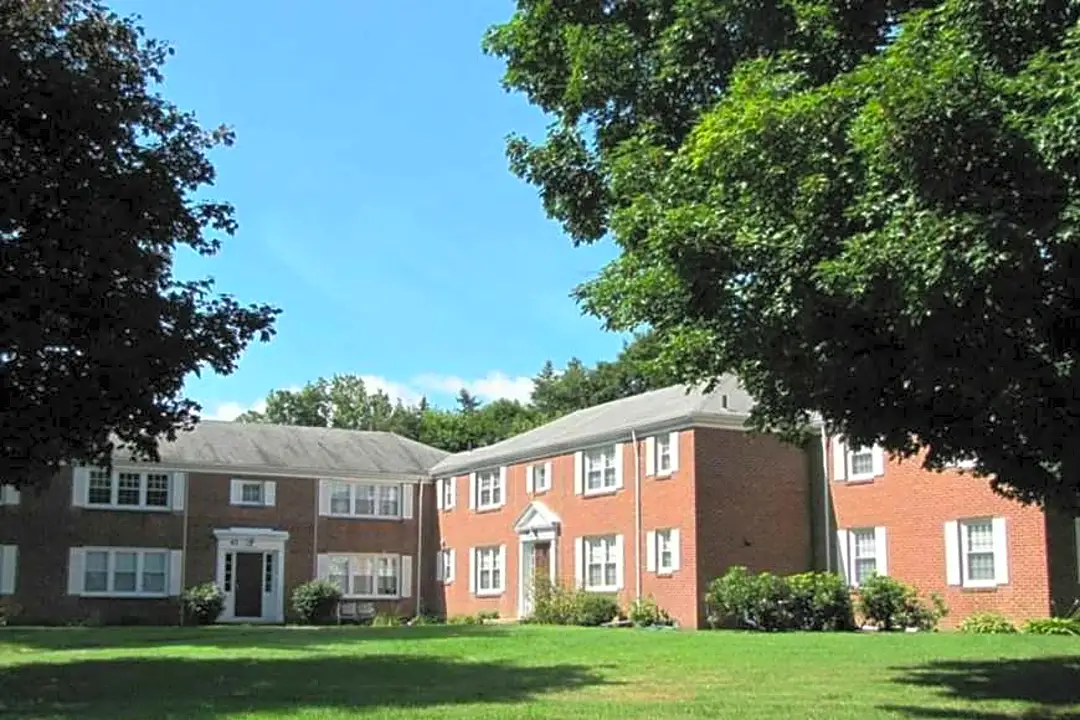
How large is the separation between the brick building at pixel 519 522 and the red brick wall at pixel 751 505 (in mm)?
54

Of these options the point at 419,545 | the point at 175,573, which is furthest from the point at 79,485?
the point at 419,545

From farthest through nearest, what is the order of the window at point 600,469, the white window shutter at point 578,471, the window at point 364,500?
1. the window at point 364,500
2. the white window shutter at point 578,471
3. the window at point 600,469

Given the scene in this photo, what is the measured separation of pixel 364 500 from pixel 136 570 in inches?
343

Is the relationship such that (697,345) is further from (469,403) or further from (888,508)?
(469,403)

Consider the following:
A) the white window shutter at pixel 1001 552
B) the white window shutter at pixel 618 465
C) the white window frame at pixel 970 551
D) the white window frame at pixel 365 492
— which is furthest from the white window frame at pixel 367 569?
the white window shutter at pixel 1001 552

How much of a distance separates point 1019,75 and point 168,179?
13.0 meters

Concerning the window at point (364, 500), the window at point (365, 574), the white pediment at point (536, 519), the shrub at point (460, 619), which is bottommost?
the shrub at point (460, 619)

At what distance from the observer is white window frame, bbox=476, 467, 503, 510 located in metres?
42.0

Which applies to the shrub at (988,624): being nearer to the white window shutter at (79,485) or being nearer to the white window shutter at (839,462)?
the white window shutter at (839,462)

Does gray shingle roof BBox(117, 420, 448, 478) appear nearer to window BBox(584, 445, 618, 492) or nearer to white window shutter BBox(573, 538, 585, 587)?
white window shutter BBox(573, 538, 585, 587)

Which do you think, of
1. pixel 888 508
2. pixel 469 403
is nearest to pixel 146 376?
pixel 888 508

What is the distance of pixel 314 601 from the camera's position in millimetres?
41844

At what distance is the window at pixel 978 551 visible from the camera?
27.3m

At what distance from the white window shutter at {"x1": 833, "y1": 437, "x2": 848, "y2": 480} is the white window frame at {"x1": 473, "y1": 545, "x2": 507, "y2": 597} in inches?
529
